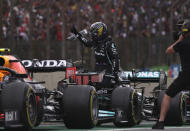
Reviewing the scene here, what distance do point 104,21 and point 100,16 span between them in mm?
5410

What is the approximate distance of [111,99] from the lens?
1381 centimetres

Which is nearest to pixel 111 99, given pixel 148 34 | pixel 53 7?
pixel 53 7

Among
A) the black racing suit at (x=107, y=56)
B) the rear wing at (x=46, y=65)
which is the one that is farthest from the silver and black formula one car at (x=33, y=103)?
the black racing suit at (x=107, y=56)

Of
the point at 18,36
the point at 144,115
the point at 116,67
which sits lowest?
the point at 144,115

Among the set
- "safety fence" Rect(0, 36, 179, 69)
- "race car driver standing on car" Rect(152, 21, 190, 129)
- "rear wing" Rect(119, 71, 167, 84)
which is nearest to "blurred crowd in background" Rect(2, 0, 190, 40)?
"safety fence" Rect(0, 36, 179, 69)

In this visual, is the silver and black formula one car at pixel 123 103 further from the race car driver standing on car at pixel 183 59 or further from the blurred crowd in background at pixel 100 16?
the blurred crowd in background at pixel 100 16

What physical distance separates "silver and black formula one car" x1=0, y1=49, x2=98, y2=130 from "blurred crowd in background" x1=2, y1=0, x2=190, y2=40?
76.7 ft

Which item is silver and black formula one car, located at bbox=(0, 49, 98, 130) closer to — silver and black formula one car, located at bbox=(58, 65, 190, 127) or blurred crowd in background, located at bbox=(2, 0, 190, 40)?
silver and black formula one car, located at bbox=(58, 65, 190, 127)

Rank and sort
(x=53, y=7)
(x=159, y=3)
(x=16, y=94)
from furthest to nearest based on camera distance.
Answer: (x=159, y=3), (x=53, y=7), (x=16, y=94)

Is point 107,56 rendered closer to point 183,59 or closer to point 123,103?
point 123,103

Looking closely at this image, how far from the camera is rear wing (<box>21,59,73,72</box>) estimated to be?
14156 millimetres

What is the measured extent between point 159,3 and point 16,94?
35.0 meters

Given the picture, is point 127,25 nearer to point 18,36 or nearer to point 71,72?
point 18,36

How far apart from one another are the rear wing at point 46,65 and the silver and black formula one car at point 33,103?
481mm
